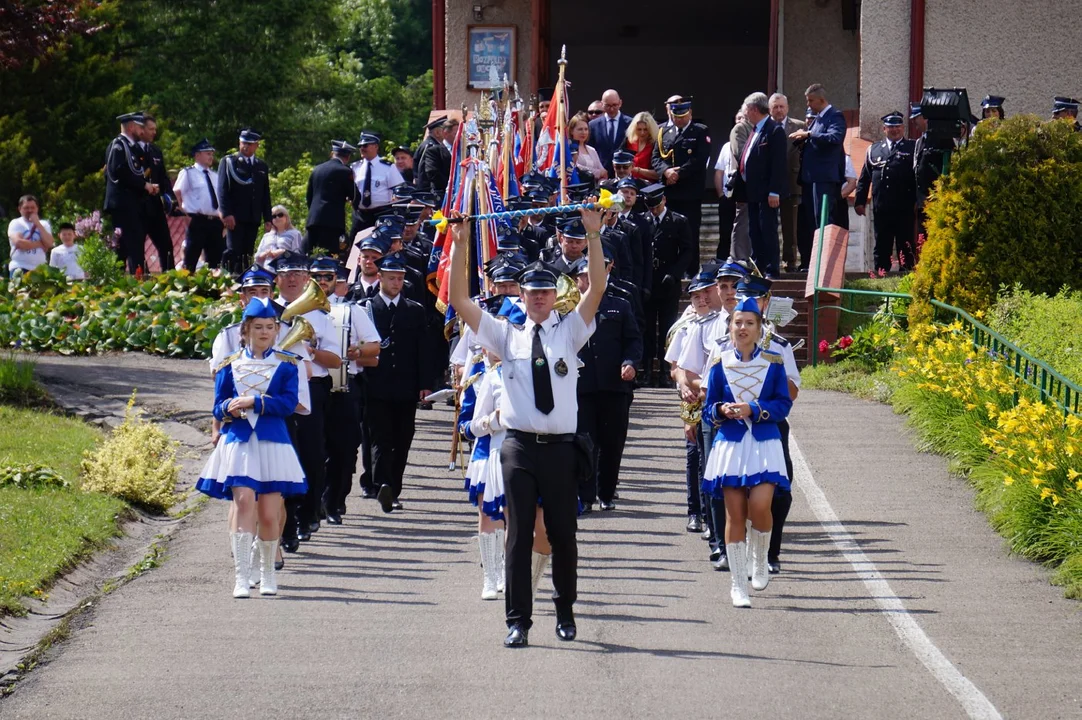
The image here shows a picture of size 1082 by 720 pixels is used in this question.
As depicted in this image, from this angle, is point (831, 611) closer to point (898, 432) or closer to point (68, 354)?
point (898, 432)

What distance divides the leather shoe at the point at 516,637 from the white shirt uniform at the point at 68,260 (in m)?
15.2

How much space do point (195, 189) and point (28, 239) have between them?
8.58ft

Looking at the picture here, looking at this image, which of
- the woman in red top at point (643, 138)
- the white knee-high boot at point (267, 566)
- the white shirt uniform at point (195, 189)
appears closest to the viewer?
the white knee-high boot at point (267, 566)

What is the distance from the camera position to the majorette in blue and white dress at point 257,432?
11258mm

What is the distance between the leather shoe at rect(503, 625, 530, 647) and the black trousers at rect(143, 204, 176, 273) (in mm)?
14445

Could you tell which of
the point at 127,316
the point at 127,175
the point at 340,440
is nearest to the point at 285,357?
the point at 340,440

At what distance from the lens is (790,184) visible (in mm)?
21484

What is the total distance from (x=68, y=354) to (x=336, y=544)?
907cm

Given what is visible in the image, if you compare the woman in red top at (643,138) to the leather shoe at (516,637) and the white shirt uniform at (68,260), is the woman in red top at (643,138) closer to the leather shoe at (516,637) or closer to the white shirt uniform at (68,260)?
the white shirt uniform at (68,260)

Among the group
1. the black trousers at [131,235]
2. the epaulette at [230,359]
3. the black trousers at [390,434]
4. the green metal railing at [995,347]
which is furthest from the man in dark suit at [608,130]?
the epaulette at [230,359]

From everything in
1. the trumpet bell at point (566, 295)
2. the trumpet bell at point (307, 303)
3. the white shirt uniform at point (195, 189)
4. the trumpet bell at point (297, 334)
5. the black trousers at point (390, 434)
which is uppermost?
the white shirt uniform at point (195, 189)

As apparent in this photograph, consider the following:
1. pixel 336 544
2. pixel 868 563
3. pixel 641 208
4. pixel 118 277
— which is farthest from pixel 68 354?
pixel 868 563

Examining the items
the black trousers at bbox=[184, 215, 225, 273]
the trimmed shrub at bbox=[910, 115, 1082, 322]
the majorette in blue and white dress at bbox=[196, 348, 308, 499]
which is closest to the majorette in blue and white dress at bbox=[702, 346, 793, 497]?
the majorette in blue and white dress at bbox=[196, 348, 308, 499]

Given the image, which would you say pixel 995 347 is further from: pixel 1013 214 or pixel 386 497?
pixel 386 497
